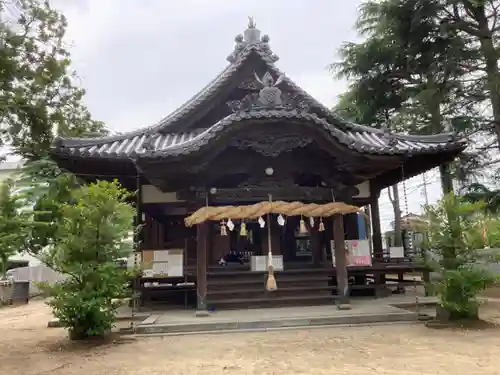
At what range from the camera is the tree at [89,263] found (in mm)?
6984

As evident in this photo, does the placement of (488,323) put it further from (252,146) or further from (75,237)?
(75,237)

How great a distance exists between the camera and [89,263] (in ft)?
23.1

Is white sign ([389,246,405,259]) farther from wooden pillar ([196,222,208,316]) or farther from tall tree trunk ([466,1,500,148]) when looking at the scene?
tall tree trunk ([466,1,500,148])

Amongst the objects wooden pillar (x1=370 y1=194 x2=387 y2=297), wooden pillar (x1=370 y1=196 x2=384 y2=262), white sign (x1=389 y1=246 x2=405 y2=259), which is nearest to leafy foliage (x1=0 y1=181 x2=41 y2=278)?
wooden pillar (x1=370 y1=194 x2=387 y2=297)

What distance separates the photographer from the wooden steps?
9875mm

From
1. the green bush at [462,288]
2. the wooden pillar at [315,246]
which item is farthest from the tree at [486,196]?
the green bush at [462,288]

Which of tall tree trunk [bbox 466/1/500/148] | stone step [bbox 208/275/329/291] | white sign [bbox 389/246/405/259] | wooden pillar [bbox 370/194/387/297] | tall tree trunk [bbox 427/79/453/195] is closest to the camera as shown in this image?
stone step [bbox 208/275/329/291]

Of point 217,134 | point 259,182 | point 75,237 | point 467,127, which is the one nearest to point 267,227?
point 259,182

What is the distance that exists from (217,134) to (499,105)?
11.3 metres

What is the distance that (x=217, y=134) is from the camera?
9062 millimetres

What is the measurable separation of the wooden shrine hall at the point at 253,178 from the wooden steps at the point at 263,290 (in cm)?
2

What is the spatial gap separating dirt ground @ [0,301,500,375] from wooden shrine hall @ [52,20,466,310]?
2286mm

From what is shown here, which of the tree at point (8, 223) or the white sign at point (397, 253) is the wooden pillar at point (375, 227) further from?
the tree at point (8, 223)

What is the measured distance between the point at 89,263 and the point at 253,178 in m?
4.57
